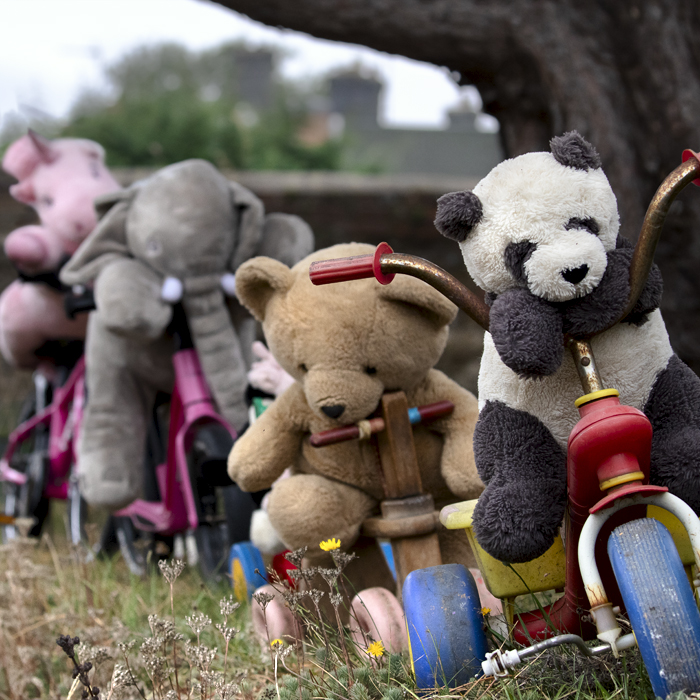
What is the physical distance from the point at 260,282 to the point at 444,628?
79 centimetres

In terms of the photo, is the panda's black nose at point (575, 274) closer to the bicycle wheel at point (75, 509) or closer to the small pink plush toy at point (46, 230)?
the small pink plush toy at point (46, 230)

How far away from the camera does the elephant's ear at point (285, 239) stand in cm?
241

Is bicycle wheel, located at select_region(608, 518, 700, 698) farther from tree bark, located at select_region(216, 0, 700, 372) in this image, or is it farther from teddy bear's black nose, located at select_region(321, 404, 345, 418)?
tree bark, located at select_region(216, 0, 700, 372)

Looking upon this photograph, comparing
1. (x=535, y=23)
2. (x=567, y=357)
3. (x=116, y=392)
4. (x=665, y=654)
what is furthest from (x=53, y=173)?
(x=665, y=654)

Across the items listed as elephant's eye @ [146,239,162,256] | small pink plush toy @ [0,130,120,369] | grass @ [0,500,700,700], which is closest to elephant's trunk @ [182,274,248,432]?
elephant's eye @ [146,239,162,256]

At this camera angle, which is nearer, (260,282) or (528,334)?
(528,334)

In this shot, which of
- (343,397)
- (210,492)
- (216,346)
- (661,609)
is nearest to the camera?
(661,609)

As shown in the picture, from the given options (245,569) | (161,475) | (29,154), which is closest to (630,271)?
(245,569)

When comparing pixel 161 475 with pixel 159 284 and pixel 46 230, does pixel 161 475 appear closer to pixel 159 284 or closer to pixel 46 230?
pixel 159 284

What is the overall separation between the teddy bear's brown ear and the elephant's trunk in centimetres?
90

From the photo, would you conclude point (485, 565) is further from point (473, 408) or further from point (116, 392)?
point (116, 392)

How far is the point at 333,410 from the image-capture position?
5.14 feet

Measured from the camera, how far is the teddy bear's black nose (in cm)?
157

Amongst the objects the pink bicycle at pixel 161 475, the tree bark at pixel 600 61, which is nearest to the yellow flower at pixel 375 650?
the pink bicycle at pixel 161 475
